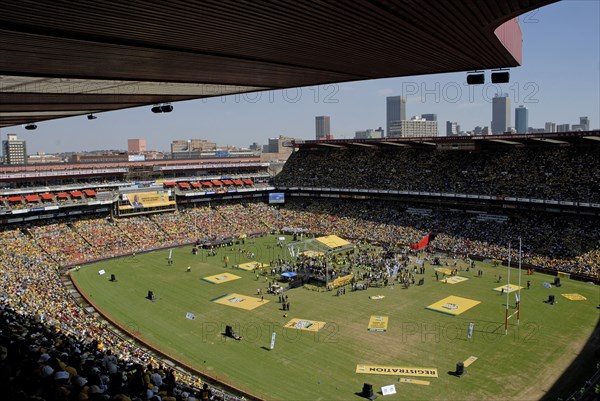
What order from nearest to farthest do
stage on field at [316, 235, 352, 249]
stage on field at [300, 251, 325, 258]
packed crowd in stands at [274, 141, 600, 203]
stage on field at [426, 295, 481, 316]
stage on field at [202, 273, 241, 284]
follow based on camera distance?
stage on field at [426, 295, 481, 316] → stage on field at [202, 273, 241, 284] → stage on field at [316, 235, 352, 249] → stage on field at [300, 251, 325, 258] → packed crowd in stands at [274, 141, 600, 203]

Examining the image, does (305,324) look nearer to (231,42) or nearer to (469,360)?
(469,360)

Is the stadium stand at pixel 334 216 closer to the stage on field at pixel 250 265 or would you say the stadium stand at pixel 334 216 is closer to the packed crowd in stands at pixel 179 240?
the packed crowd in stands at pixel 179 240

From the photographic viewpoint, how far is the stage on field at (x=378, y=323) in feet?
101

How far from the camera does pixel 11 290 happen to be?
33.7 meters

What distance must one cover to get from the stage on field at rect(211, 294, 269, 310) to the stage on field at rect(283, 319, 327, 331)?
14.5 ft

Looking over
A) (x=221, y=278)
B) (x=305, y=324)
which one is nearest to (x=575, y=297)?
(x=305, y=324)

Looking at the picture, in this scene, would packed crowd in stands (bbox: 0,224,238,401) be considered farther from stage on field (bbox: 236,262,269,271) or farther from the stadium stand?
stage on field (bbox: 236,262,269,271)

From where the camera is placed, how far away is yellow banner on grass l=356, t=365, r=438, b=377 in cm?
2456

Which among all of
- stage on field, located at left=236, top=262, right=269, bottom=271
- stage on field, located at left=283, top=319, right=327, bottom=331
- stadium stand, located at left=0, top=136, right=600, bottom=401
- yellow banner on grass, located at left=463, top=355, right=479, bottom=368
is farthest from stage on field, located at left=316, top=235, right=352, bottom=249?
yellow banner on grass, located at left=463, top=355, right=479, bottom=368

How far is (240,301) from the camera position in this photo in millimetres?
37031

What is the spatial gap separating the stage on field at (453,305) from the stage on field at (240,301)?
1278 centimetres

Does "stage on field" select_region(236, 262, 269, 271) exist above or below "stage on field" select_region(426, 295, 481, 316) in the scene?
above

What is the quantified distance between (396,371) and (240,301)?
50.9 feet

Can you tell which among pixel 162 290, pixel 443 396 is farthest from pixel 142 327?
pixel 443 396
